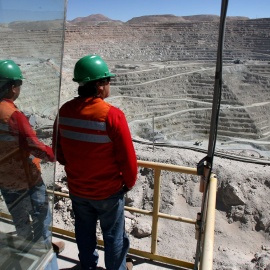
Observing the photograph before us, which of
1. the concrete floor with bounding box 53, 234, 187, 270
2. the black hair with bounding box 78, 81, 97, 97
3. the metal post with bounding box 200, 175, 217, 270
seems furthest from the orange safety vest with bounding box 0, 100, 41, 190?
the concrete floor with bounding box 53, 234, 187, 270

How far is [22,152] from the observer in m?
1.58

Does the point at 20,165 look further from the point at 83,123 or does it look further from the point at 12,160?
the point at 83,123

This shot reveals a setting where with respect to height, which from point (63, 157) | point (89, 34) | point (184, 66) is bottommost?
point (63, 157)

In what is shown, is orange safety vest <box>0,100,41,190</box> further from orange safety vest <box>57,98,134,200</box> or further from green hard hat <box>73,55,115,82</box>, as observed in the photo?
green hard hat <box>73,55,115,82</box>

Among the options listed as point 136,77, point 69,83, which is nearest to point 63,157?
point 69,83

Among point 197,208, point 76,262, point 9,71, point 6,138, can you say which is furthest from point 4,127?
point 197,208

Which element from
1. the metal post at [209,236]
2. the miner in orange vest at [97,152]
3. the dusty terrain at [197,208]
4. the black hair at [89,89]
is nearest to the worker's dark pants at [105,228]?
the miner in orange vest at [97,152]

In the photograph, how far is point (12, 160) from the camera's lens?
1521mm

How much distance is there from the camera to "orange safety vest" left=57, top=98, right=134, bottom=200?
186 cm

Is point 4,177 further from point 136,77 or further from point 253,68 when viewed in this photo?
point 253,68

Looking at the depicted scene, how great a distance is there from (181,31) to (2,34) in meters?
39.4

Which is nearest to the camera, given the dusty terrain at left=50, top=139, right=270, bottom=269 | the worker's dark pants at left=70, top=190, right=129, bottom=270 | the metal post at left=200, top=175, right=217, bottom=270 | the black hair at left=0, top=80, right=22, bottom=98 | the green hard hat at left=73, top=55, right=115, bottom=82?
the black hair at left=0, top=80, right=22, bottom=98

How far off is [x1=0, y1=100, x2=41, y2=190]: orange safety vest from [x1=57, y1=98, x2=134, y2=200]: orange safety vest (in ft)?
1.07

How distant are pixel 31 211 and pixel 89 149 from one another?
0.52 m
